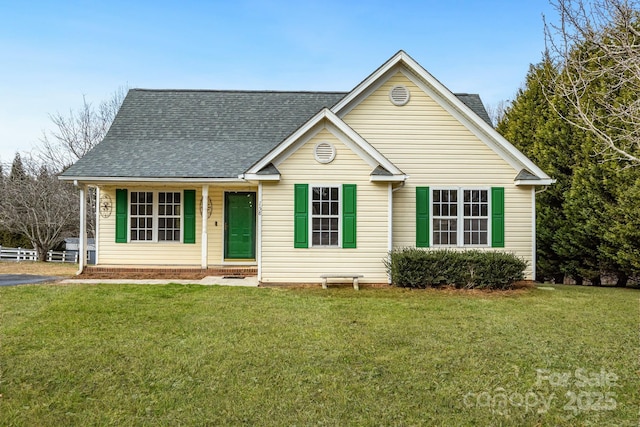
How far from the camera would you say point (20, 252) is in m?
22.9

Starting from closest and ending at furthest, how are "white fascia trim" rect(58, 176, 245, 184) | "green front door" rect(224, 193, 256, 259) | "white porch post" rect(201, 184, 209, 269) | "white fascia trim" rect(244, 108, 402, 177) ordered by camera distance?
"white fascia trim" rect(244, 108, 402, 177)
"white fascia trim" rect(58, 176, 245, 184)
"white porch post" rect(201, 184, 209, 269)
"green front door" rect(224, 193, 256, 259)

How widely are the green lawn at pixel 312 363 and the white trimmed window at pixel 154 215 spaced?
182 inches

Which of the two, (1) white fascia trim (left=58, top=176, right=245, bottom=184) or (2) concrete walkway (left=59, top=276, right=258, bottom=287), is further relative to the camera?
(1) white fascia trim (left=58, top=176, right=245, bottom=184)

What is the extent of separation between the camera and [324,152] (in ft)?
37.0

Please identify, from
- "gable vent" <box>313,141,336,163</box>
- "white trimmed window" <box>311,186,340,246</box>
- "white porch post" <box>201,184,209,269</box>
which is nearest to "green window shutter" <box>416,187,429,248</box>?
"white trimmed window" <box>311,186,340,246</box>

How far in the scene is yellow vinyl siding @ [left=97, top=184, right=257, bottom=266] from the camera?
13555mm

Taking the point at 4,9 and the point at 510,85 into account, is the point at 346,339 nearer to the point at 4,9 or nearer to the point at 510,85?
the point at 4,9

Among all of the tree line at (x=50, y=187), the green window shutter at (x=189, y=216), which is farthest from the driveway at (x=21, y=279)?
the tree line at (x=50, y=187)

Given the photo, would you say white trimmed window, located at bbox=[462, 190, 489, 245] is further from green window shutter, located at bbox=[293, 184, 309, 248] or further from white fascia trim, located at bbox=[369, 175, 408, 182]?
green window shutter, located at bbox=[293, 184, 309, 248]

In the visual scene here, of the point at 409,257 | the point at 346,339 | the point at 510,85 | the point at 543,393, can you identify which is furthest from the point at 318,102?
the point at 510,85

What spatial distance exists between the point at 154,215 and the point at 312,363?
32.3 ft

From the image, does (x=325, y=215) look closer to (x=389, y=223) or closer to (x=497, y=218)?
(x=389, y=223)

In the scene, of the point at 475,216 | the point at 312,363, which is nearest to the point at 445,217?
the point at 475,216

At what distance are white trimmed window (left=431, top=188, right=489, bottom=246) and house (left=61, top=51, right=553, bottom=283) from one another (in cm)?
3
